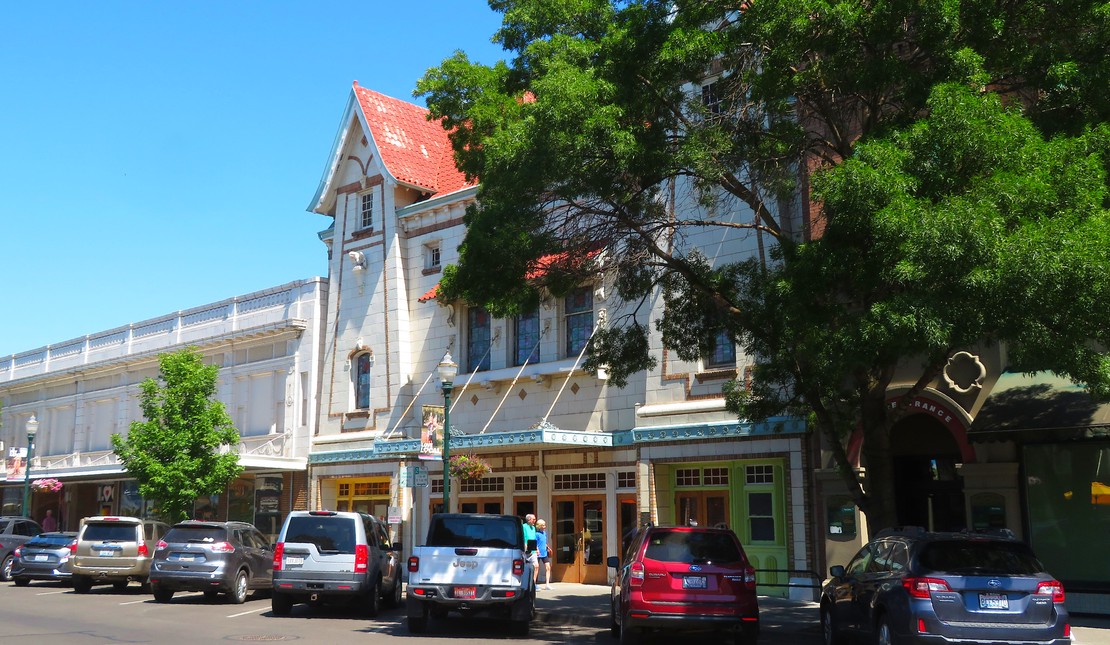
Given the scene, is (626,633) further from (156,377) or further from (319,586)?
(156,377)

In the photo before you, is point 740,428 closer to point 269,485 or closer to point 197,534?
point 197,534

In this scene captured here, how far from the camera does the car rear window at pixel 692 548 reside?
13.8 metres

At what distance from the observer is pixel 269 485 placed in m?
32.8

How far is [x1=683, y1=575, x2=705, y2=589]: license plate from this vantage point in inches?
536

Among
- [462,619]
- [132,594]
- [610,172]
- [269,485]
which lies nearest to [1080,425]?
[610,172]

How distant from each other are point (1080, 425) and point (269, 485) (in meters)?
23.9

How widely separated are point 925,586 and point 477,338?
18368 millimetres

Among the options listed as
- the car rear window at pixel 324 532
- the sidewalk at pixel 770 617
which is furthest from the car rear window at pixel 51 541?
the sidewalk at pixel 770 617

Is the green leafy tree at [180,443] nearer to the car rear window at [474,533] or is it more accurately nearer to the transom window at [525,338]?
the transom window at [525,338]

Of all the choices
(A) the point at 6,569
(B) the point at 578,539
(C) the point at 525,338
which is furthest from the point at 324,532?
(A) the point at 6,569

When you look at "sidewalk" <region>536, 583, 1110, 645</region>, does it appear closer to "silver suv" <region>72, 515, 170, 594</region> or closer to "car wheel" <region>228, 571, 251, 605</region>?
"car wheel" <region>228, 571, 251, 605</region>

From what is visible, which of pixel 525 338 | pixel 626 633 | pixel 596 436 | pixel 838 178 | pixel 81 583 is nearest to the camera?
pixel 838 178

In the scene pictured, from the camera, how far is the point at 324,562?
17453 mm

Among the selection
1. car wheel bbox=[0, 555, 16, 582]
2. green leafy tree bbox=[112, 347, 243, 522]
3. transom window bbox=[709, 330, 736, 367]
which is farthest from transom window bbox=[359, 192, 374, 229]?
car wheel bbox=[0, 555, 16, 582]
